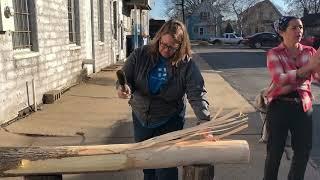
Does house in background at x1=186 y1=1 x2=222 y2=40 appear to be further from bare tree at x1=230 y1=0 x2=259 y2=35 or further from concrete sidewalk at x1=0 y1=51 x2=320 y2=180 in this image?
concrete sidewalk at x1=0 y1=51 x2=320 y2=180

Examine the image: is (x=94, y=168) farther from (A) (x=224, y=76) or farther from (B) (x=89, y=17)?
(A) (x=224, y=76)

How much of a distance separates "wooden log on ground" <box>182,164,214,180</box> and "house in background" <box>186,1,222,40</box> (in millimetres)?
82822

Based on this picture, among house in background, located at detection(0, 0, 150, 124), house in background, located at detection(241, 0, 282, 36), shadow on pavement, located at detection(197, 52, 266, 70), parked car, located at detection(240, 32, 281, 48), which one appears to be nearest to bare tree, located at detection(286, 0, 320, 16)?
house in background, located at detection(241, 0, 282, 36)

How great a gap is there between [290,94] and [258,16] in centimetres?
9373

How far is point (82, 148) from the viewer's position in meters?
3.23

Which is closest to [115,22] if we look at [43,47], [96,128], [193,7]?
[43,47]

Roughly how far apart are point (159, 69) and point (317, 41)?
2890cm

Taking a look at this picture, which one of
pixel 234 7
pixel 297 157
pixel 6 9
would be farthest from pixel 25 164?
pixel 234 7

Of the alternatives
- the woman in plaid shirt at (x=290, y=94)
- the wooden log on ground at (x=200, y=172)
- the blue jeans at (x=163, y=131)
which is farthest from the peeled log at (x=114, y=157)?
the woman in plaid shirt at (x=290, y=94)

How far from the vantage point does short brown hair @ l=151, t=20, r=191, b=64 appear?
12.0ft

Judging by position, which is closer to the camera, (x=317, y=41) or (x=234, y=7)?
(x=317, y=41)

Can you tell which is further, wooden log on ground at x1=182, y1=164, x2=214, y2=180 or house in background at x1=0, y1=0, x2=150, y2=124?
house in background at x1=0, y1=0, x2=150, y2=124

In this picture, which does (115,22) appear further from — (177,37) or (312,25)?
(312,25)

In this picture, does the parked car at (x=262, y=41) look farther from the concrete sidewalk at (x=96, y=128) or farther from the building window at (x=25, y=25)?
the building window at (x=25, y=25)
